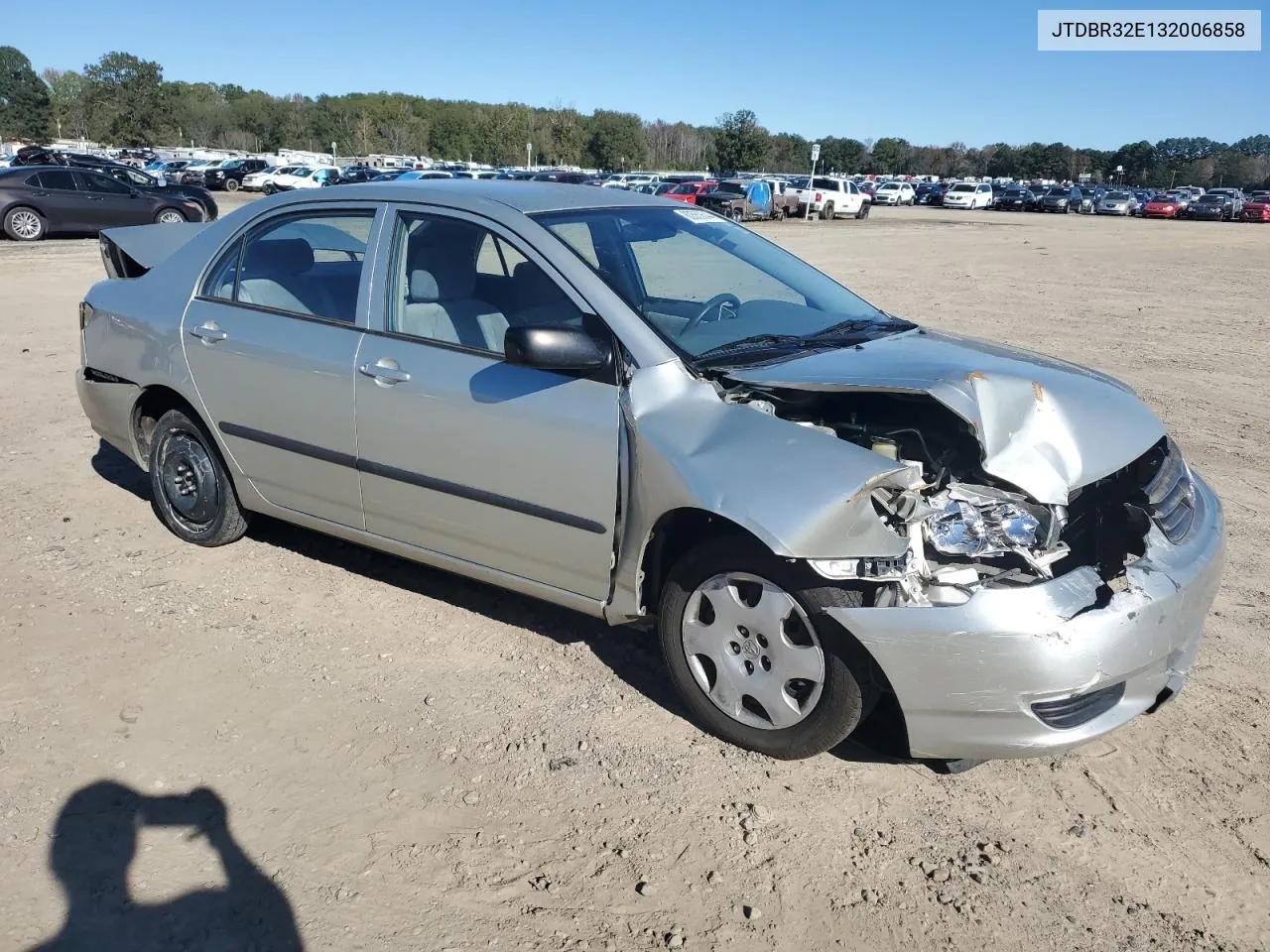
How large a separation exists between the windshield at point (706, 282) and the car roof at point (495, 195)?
95 mm

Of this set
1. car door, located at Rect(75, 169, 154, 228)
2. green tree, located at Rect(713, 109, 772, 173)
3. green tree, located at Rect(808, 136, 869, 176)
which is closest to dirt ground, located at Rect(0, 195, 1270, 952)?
car door, located at Rect(75, 169, 154, 228)

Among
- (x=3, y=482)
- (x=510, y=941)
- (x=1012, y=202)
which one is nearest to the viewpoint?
(x=510, y=941)

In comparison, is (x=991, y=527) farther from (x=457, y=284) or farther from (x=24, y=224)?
(x=24, y=224)

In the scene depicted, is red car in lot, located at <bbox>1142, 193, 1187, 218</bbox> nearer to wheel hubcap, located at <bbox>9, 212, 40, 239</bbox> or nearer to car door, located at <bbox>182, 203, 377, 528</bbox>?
wheel hubcap, located at <bbox>9, 212, 40, 239</bbox>

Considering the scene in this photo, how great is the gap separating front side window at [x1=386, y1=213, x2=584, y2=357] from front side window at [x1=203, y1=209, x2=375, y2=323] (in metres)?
0.22

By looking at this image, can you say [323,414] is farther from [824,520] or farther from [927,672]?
[927,672]

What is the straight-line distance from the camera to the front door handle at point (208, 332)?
4.48 metres

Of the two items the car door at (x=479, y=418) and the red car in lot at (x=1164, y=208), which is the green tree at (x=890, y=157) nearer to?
the red car in lot at (x=1164, y=208)

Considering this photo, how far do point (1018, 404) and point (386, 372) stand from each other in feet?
7.39

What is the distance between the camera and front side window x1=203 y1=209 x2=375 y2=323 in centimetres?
419

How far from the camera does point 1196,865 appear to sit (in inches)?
112

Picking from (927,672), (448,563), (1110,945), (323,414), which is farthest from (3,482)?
(1110,945)

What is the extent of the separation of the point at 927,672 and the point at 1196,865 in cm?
91

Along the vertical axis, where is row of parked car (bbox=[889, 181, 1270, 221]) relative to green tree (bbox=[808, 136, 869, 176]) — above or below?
below
